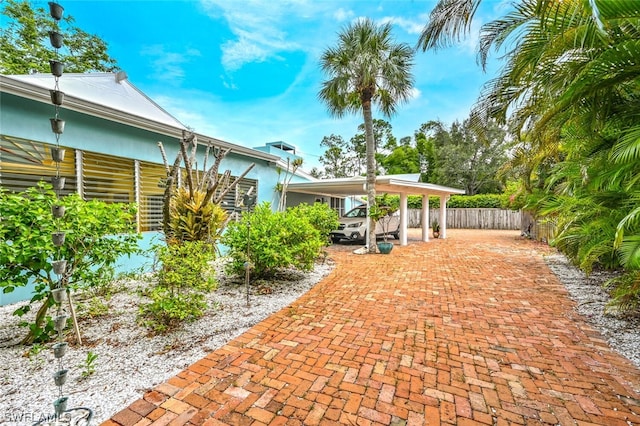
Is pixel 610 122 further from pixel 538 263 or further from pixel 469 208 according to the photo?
pixel 469 208

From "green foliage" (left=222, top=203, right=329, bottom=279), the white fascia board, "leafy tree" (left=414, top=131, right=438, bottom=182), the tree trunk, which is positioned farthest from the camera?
"leafy tree" (left=414, top=131, right=438, bottom=182)

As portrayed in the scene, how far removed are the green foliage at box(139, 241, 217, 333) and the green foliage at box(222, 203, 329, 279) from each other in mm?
1293

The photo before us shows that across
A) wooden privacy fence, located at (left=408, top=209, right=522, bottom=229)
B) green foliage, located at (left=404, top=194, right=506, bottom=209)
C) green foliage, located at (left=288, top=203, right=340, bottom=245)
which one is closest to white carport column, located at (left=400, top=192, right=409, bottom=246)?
green foliage, located at (left=288, top=203, right=340, bottom=245)

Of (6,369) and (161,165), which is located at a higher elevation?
(161,165)

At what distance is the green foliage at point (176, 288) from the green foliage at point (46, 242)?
623 millimetres

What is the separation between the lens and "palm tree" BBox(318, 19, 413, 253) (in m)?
8.52

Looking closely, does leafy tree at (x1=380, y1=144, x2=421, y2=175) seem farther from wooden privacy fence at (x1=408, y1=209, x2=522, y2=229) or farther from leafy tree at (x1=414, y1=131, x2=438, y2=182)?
wooden privacy fence at (x1=408, y1=209, x2=522, y2=229)

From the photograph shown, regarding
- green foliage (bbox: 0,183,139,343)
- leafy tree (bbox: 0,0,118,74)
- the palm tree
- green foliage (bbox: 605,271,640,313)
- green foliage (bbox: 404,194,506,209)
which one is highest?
leafy tree (bbox: 0,0,118,74)

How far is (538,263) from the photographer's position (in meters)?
7.56

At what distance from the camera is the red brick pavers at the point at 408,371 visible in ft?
6.64

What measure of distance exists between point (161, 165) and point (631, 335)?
8.62 meters

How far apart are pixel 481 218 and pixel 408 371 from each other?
20.5 m

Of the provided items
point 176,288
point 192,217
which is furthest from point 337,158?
point 176,288

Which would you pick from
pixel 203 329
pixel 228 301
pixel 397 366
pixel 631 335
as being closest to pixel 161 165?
pixel 228 301
